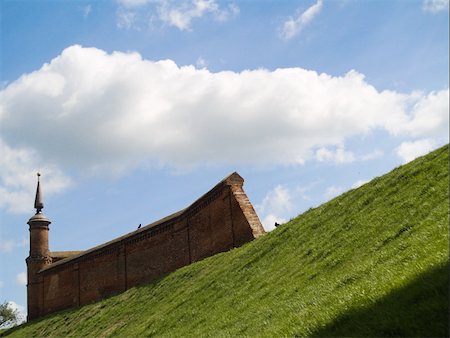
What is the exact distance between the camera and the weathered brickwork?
25234 millimetres

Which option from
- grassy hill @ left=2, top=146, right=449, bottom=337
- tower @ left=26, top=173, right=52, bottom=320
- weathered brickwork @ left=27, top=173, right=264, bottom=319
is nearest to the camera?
grassy hill @ left=2, top=146, right=449, bottom=337

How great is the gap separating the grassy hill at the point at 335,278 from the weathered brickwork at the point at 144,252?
2.26 meters

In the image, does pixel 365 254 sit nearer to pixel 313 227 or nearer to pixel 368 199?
pixel 368 199

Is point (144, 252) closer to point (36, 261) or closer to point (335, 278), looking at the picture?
point (36, 261)

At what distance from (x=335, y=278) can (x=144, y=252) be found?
21790mm

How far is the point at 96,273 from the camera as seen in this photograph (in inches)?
1378

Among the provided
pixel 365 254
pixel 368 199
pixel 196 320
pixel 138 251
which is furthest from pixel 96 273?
pixel 365 254

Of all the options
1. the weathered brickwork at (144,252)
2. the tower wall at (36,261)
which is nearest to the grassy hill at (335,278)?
the weathered brickwork at (144,252)

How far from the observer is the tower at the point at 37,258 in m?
40.9

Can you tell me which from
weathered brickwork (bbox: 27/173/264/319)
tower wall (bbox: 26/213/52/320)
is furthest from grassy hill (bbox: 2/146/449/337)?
tower wall (bbox: 26/213/52/320)

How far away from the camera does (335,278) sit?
34.9 feet

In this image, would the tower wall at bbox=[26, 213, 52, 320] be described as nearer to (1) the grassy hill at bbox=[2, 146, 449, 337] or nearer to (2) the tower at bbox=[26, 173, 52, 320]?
(2) the tower at bbox=[26, 173, 52, 320]

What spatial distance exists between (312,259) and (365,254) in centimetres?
252

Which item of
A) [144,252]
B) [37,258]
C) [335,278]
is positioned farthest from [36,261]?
[335,278]
